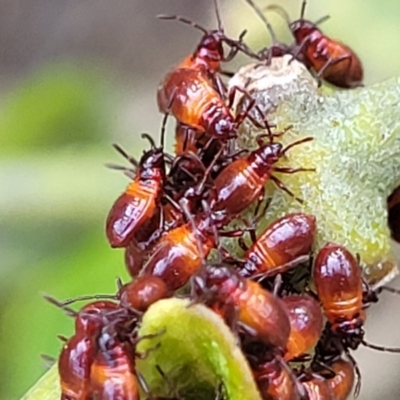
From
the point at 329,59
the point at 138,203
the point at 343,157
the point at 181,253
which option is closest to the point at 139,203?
the point at 138,203

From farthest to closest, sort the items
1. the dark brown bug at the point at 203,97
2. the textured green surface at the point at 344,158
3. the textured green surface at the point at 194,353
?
the dark brown bug at the point at 203,97 → the textured green surface at the point at 344,158 → the textured green surface at the point at 194,353

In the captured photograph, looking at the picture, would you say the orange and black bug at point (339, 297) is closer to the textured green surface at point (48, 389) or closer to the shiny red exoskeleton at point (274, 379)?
the shiny red exoskeleton at point (274, 379)

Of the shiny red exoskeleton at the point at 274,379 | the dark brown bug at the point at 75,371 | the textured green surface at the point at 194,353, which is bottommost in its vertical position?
the dark brown bug at the point at 75,371

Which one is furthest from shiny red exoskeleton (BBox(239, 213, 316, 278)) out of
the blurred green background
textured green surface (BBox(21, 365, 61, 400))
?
the blurred green background

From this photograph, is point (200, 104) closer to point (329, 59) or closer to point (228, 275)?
point (329, 59)

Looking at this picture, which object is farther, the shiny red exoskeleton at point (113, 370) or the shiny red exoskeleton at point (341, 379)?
the shiny red exoskeleton at point (341, 379)

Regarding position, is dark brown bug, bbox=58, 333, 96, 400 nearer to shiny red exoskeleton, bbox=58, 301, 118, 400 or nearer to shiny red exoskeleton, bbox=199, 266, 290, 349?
shiny red exoskeleton, bbox=58, 301, 118, 400

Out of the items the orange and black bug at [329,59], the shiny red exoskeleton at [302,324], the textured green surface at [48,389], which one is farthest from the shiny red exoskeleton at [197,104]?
the textured green surface at [48,389]
